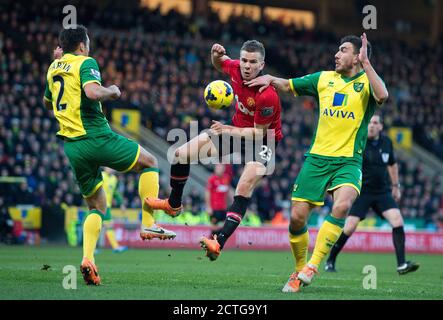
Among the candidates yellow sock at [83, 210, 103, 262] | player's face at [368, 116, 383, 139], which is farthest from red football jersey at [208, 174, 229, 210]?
yellow sock at [83, 210, 103, 262]

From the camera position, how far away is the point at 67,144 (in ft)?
32.0

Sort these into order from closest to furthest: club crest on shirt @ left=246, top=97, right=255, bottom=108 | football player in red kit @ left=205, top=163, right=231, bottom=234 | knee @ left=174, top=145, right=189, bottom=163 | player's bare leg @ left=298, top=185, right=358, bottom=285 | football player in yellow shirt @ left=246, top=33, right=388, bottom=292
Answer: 1. player's bare leg @ left=298, top=185, right=358, bottom=285
2. football player in yellow shirt @ left=246, top=33, right=388, bottom=292
3. club crest on shirt @ left=246, top=97, right=255, bottom=108
4. knee @ left=174, top=145, right=189, bottom=163
5. football player in red kit @ left=205, top=163, right=231, bottom=234

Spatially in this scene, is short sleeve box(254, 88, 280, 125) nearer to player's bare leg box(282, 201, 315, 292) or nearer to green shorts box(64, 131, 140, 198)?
player's bare leg box(282, 201, 315, 292)

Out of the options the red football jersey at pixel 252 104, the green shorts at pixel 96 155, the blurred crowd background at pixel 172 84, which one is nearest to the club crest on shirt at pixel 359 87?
the red football jersey at pixel 252 104

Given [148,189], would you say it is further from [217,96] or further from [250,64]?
[250,64]

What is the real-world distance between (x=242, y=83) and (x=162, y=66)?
19795 millimetres

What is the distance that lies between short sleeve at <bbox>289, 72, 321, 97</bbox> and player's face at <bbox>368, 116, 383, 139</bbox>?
14.2 ft

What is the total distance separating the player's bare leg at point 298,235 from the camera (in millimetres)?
9242

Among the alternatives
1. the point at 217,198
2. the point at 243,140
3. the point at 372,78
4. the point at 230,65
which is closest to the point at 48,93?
the point at 230,65

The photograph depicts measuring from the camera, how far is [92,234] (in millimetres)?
9766

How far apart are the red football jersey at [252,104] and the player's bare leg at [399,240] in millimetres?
3733

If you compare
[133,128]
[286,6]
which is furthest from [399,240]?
[286,6]

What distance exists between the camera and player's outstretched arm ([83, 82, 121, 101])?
9.24 meters

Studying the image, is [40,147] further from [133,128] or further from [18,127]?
[133,128]
